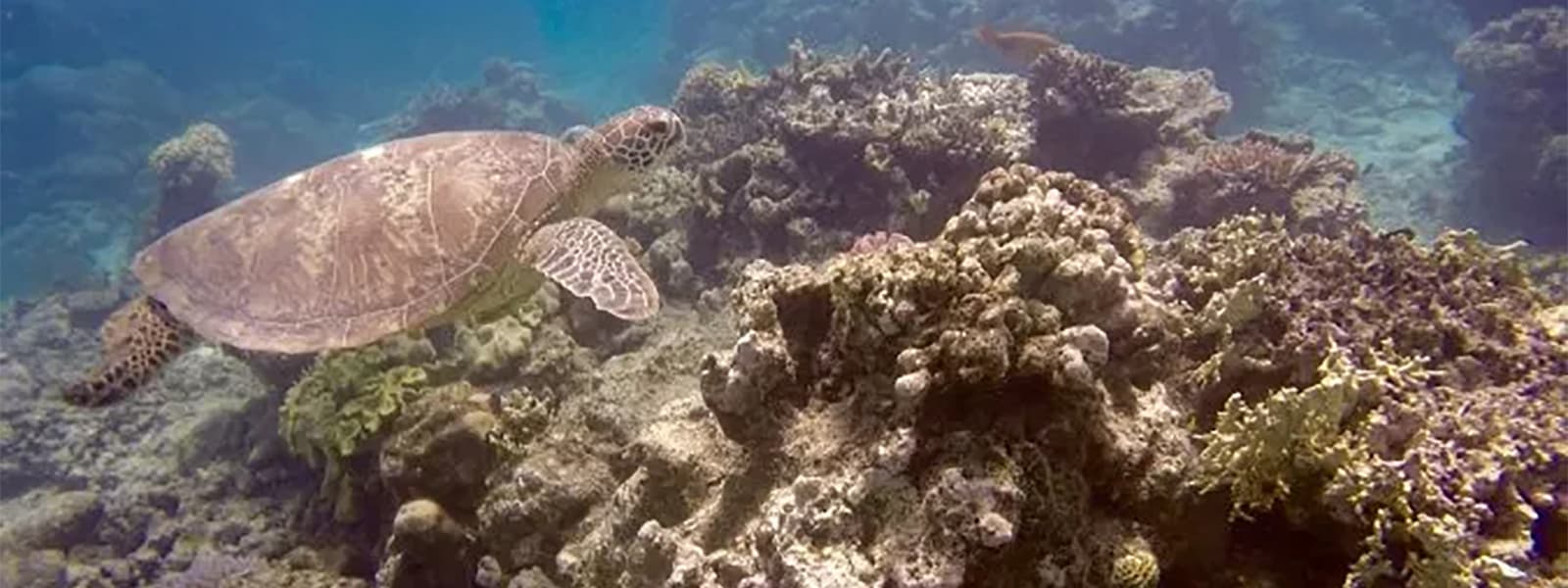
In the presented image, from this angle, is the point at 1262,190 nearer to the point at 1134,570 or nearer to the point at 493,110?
the point at 1134,570

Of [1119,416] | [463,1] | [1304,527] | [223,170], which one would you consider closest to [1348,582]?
[1304,527]

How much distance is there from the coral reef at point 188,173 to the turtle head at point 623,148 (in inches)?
567

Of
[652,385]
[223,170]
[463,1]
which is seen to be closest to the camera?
[652,385]

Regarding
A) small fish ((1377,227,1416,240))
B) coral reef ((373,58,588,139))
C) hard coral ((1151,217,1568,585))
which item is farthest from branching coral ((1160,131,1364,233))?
coral reef ((373,58,588,139))

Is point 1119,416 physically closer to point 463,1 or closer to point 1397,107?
point 1397,107

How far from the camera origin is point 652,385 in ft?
16.1

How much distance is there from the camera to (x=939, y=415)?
2.61 meters

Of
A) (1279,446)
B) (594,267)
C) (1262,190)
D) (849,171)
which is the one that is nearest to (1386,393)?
(1279,446)

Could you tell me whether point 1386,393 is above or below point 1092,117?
below

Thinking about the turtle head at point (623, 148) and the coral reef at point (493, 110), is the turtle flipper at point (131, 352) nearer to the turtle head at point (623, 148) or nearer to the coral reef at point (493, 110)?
the turtle head at point (623, 148)

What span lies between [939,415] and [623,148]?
3.83m

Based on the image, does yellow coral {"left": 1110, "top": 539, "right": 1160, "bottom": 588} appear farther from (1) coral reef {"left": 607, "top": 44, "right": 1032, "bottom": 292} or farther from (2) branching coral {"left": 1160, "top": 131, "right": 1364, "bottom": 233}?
(2) branching coral {"left": 1160, "top": 131, "right": 1364, "bottom": 233}

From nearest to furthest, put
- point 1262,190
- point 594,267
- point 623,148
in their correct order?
point 594,267, point 623,148, point 1262,190

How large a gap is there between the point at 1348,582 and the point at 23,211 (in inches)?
1245
